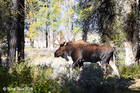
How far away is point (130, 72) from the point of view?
8.44 meters

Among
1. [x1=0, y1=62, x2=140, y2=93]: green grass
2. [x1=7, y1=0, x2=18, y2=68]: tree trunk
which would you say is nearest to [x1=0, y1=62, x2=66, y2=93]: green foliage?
[x1=0, y1=62, x2=140, y2=93]: green grass

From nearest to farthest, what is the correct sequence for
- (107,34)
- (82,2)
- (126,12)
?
(126,12)
(107,34)
(82,2)

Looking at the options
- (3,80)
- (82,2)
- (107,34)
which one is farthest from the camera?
(82,2)

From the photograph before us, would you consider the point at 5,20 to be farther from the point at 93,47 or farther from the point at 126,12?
the point at 126,12

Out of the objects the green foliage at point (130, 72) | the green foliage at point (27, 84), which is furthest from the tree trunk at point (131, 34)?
the green foliage at point (27, 84)

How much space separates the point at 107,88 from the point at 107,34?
507cm

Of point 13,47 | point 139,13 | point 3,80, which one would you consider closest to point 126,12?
point 139,13

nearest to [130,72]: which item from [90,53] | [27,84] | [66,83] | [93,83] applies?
[90,53]

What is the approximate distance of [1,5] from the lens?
8320mm

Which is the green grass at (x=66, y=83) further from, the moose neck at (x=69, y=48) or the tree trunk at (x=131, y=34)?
the tree trunk at (x=131, y=34)

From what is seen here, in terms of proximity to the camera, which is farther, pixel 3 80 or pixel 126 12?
pixel 126 12

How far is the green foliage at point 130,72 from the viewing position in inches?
324

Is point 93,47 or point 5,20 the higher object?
point 5,20

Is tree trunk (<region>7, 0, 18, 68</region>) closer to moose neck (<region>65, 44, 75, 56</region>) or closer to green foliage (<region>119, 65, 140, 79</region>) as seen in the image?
moose neck (<region>65, 44, 75, 56</region>)
